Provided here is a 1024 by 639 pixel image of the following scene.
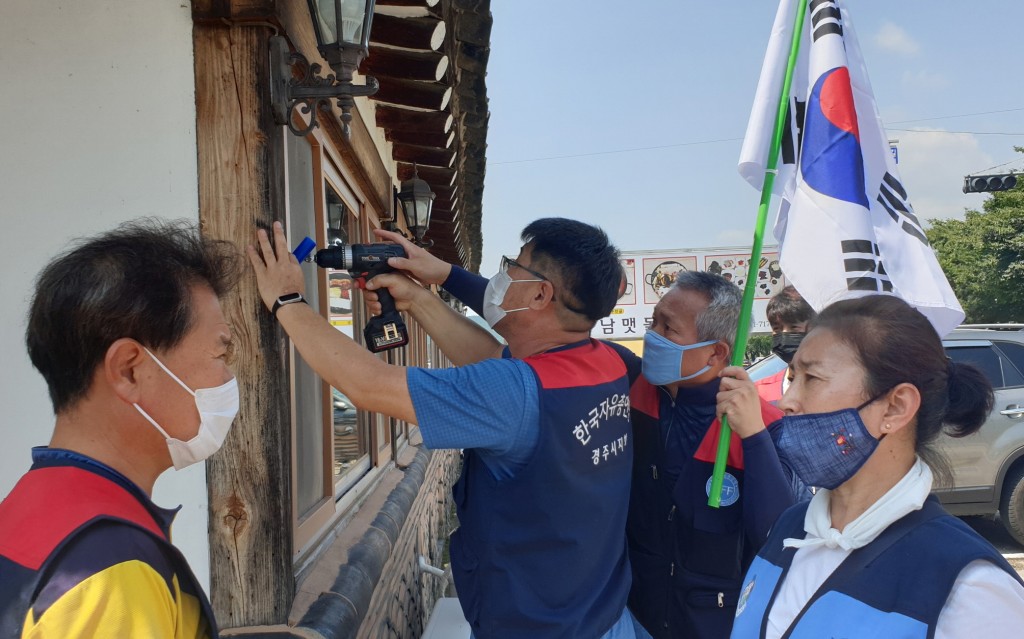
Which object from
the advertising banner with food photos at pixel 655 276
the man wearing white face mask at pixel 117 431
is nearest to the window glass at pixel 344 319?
the man wearing white face mask at pixel 117 431

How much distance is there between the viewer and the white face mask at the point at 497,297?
2191 mm

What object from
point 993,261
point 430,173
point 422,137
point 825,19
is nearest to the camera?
point 825,19

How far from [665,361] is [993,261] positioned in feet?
109

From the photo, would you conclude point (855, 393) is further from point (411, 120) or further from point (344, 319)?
Result: point (411, 120)

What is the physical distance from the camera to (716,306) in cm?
245

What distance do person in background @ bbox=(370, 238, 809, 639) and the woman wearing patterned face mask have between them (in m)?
0.41

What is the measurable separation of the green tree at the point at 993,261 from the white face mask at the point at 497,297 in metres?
32.7

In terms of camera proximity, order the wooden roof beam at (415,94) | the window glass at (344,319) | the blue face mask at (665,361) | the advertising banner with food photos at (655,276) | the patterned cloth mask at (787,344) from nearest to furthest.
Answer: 1. the blue face mask at (665,361)
2. the patterned cloth mask at (787,344)
3. the window glass at (344,319)
4. the wooden roof beam at (415,94)
5. the advertising banner with food photos at (655,276)

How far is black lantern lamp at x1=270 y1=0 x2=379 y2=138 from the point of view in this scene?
2.17 m

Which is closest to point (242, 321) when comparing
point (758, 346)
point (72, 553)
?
point (72, 553)

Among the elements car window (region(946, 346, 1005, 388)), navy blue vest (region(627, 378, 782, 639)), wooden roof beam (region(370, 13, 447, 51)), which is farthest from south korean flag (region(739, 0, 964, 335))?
car window (region(946, 346, 1005, 388))

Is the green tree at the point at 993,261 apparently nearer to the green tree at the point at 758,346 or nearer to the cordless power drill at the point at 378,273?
the green tree at the point at 758,346

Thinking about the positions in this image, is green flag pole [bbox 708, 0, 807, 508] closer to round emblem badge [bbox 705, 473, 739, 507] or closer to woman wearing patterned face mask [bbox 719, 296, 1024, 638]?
round emblem badge [bbox 705, 473, 739, 507]

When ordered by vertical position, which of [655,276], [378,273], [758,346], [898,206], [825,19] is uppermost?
[825,19]
